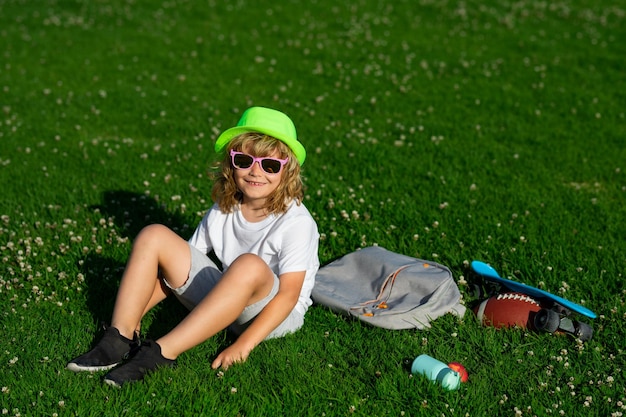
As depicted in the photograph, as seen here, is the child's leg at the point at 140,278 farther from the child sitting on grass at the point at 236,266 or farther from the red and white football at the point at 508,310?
the red and white football at the point at 508,310

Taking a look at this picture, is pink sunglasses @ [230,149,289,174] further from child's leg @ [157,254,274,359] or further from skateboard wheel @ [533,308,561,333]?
skateboard wheel @ [533,308,561,333]

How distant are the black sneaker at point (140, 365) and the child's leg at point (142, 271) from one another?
33 centimetres

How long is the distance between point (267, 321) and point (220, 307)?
0.36m

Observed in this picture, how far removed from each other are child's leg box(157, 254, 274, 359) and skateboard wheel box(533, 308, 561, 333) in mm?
2001

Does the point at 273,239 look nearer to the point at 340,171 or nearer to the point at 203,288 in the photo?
the point at 203,288

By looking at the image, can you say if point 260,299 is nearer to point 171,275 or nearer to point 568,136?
point 171,275

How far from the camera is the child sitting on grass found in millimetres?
4879

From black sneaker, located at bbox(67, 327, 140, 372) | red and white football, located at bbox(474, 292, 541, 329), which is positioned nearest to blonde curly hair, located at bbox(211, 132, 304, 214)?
black sneaker, located at bbox(67, 327, 140, 372)

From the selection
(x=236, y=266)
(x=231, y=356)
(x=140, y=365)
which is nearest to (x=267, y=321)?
(x=231, y=356)

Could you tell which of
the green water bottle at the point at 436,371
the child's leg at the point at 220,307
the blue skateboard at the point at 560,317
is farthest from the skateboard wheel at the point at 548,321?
the child's leg at the point at 220,307

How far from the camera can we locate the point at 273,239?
532 centimetres

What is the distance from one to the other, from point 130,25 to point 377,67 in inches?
212

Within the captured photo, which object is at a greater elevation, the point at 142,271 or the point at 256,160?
the point at 256,160

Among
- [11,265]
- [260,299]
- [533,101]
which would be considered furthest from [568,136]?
[11,265]
